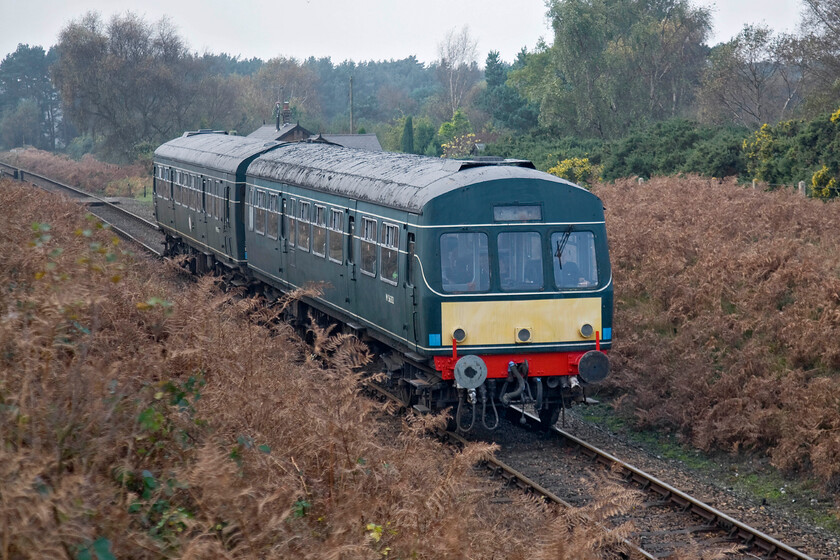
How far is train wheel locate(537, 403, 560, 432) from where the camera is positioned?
37.9 feet

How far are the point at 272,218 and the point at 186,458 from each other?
10.8 meters

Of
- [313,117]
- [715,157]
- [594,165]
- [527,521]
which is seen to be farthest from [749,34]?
[313,117]

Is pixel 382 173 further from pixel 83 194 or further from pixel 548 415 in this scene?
pixel 83 194

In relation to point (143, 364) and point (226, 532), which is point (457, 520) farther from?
point (143, 364)

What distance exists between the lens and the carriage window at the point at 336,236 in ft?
43.7

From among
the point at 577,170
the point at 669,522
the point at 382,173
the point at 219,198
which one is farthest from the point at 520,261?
the point at 577,170

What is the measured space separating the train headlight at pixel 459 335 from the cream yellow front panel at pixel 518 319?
0.03 meters

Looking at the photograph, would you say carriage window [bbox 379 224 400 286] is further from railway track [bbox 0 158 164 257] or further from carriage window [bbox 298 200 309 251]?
railway track [bbox 0 158 164 257]

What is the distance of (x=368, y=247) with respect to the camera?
12.4 m

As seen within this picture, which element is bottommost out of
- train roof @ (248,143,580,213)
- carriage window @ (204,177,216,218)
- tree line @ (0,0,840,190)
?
carriage window @ (204,177,216,218)

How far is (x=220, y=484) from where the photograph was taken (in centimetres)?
516

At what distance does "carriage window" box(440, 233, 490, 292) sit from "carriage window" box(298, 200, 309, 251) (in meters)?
4.58

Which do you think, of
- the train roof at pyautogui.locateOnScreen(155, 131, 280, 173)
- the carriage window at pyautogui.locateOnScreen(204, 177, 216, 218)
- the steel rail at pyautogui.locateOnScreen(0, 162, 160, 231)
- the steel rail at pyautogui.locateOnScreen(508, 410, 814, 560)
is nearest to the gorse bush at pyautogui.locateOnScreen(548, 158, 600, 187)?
the train roof at pyautogui.locateOnScreen(155, 131, 280, 173)

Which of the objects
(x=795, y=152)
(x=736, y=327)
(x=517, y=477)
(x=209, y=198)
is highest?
(x=795, y=152)
